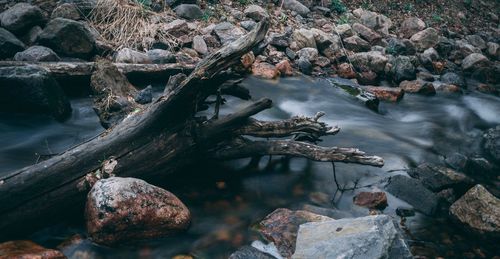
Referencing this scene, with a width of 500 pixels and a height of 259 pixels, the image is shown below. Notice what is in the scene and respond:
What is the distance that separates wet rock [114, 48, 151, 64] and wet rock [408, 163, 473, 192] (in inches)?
157

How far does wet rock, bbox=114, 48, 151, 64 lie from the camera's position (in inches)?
244

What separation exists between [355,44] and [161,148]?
20.8 ft

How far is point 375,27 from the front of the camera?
34.8ft

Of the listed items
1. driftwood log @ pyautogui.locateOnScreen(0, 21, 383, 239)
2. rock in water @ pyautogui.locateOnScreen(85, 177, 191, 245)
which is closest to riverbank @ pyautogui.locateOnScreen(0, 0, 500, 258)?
rock in water @ pyautogui.locateOnScreen(85, 177, 191, 245)

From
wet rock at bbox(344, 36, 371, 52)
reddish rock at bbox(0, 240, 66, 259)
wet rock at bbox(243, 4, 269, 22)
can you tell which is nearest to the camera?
reddish rock at bbox(0, 240, 66, 259)

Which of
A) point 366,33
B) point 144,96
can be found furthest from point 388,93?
point 144,96

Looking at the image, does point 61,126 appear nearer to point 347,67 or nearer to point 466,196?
point 466,196

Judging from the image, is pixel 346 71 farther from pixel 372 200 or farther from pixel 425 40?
pixel 372 200

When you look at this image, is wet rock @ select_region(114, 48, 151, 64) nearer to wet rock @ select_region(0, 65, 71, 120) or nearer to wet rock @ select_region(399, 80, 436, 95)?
wet rock @ select_region(0, 65, 71, 120)

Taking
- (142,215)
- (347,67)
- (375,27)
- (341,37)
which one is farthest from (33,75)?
(375,27)

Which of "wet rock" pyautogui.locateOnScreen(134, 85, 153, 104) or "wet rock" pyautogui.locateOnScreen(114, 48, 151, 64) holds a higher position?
"wet rock" pyautogui.locateOnScreen(114, 48, 151, 64)

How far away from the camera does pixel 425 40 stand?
33.5 feet

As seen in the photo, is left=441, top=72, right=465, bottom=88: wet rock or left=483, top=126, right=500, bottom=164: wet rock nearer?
left=483, top=126, right=500, bottom=164: wet rock

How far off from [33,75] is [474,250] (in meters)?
4.64
